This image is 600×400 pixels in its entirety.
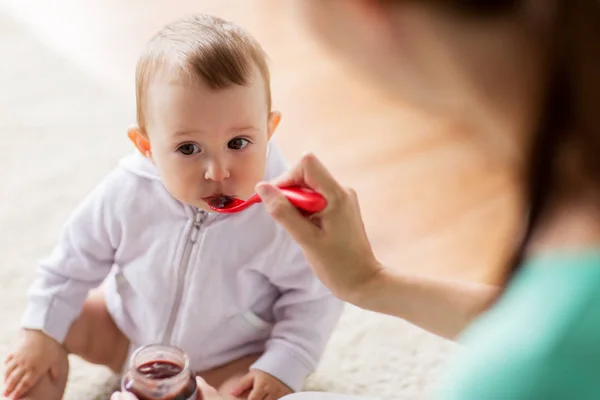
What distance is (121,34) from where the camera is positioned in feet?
6.08

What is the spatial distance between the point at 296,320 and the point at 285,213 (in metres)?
0.22

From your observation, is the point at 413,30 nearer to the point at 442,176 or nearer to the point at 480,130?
the point at 480,130

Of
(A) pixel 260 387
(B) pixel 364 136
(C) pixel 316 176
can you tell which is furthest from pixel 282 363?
(B) pixel 364 136

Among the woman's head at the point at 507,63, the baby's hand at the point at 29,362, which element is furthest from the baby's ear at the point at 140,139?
the woman's head at the point at 507,63

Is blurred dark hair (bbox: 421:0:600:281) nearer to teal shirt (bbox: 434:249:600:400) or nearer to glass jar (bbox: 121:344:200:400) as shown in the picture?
teal shirt (bbox: 434:249:600:400)

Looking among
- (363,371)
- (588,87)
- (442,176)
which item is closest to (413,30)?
(588,87)

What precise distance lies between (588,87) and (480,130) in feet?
0.35

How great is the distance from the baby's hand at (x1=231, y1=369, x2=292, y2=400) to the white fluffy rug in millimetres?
146

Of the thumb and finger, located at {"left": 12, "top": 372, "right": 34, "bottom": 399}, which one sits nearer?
the thumb

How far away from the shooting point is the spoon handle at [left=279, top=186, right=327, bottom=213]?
2.68ft

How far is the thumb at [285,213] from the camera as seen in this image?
80 centimetres

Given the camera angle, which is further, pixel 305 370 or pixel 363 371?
pixel 363 371

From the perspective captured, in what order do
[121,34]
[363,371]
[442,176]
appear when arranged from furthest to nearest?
1. [121,34]
2. [442,176]
3. [363,371]

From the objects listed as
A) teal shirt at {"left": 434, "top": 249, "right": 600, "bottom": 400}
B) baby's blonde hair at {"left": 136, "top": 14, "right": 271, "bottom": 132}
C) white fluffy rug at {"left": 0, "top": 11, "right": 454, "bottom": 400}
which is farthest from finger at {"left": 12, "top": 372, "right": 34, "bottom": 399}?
teal shirt at {"left": 434, "top": 249, "right": 600, "bottom": 400}
